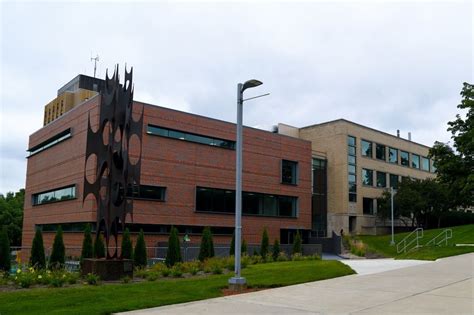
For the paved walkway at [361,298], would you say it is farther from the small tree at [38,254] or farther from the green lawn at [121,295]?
the small tree at [38,254]

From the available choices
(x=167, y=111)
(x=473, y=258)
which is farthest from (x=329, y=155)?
(x=473, y=258)

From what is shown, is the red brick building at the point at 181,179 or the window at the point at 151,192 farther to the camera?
the red brick building at the point at 181,179

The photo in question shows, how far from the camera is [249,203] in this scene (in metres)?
41.9

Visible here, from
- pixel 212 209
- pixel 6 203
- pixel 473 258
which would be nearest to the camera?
pixel 473 258

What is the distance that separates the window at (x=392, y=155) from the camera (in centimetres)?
6047

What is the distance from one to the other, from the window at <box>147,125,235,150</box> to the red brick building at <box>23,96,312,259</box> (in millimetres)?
72

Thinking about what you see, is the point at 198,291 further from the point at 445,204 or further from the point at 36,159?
the point at 445,204

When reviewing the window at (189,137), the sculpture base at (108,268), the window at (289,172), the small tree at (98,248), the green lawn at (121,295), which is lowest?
the green lawn at (121,295)

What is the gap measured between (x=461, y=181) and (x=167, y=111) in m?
20.4

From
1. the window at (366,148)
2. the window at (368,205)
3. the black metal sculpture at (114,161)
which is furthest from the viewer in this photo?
the window at (368,205)

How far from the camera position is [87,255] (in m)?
24.7

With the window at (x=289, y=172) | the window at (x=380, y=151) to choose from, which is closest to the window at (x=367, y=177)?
the window at (x=380, y=151)

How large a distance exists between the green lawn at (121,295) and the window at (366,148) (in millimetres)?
40912

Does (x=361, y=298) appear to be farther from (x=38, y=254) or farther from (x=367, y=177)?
(x=367, y=177)
